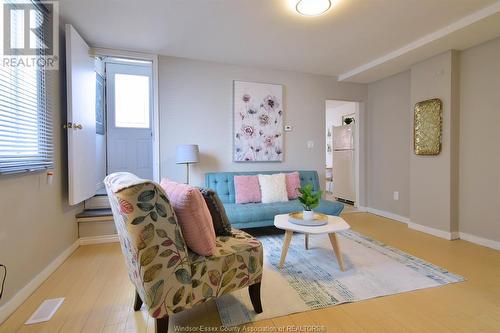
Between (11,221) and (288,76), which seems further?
(288,76)

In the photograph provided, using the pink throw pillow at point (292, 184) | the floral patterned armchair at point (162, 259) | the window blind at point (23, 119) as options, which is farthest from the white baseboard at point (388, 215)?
the window blind at point (23, 119)

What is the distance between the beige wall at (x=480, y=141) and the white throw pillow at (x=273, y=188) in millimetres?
2175

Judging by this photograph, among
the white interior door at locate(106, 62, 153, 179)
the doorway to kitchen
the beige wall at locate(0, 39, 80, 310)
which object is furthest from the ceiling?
the doorway to kitchen

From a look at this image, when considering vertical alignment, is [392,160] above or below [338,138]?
below

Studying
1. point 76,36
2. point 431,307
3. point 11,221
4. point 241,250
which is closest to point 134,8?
point 76,36

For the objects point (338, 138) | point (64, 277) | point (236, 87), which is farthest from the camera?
→ point (338, 138)

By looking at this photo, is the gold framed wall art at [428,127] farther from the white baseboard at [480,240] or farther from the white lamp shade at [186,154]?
the white lamp shade at [186,154]

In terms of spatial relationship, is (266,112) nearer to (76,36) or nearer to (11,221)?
(76,36)

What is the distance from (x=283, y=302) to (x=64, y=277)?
6.09 ft

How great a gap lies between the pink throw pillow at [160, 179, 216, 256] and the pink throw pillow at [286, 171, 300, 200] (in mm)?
2298

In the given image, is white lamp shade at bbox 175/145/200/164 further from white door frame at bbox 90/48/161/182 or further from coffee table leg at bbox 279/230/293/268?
coffee table leg at bbox 279/230/293/268

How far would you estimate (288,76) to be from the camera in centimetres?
407

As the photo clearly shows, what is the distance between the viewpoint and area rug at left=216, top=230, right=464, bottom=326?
173 centimetres

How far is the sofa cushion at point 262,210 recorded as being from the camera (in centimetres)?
298
